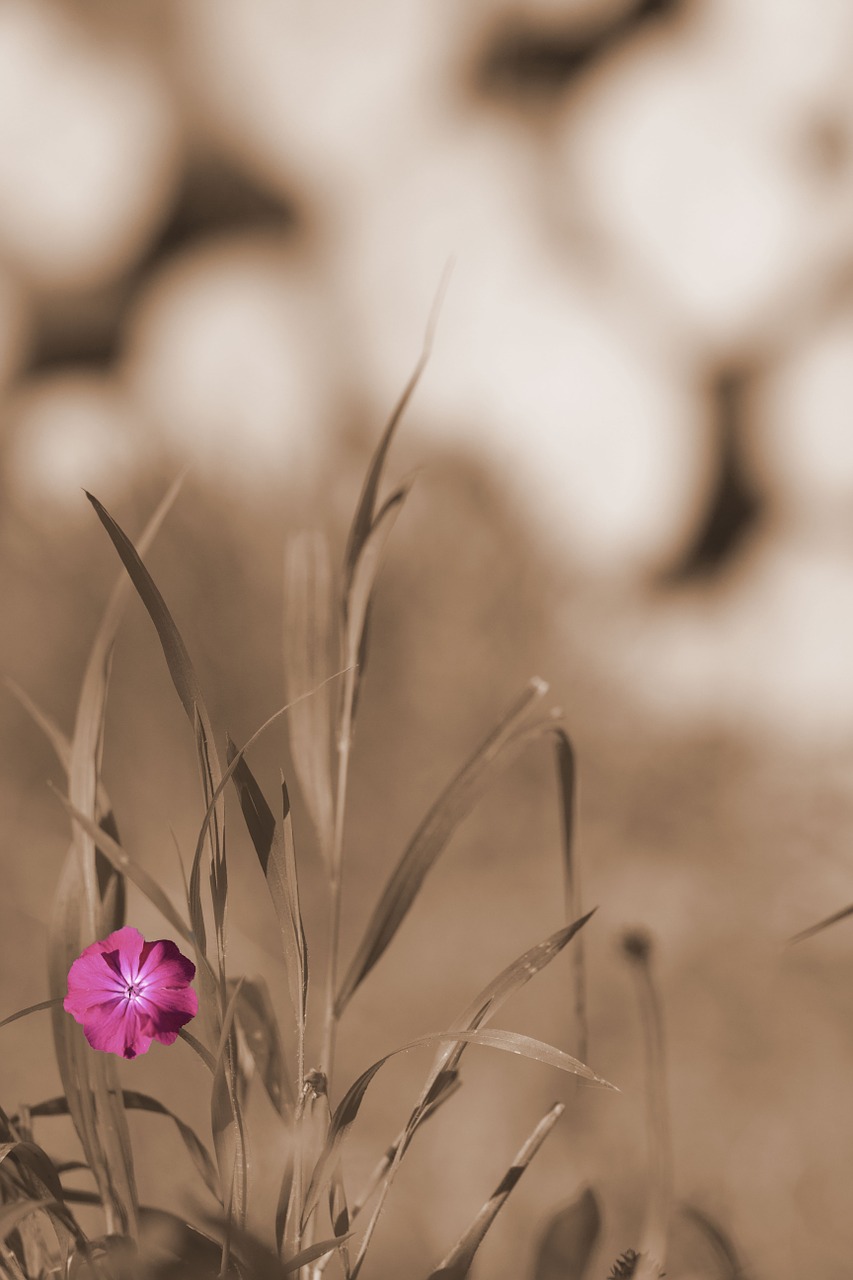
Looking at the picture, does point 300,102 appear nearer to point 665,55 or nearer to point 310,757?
point 665,55

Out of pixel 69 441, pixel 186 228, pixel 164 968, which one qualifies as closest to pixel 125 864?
pixel 164 968

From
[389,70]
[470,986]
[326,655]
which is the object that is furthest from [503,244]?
[326,655]

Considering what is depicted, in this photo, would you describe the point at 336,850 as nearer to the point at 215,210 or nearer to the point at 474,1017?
the point at 474,1017

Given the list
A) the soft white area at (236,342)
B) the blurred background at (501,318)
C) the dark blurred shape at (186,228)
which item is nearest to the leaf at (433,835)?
the blurred background at (501,318)

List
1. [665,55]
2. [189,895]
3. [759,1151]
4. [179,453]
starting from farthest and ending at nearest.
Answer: [665,55], [179,453], [759,1151], [189,895]

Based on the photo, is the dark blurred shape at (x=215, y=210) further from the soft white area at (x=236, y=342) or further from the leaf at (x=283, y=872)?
the leaf at (x=283, y=872)

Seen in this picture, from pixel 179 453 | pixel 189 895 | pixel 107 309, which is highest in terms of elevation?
pixel 107 309
